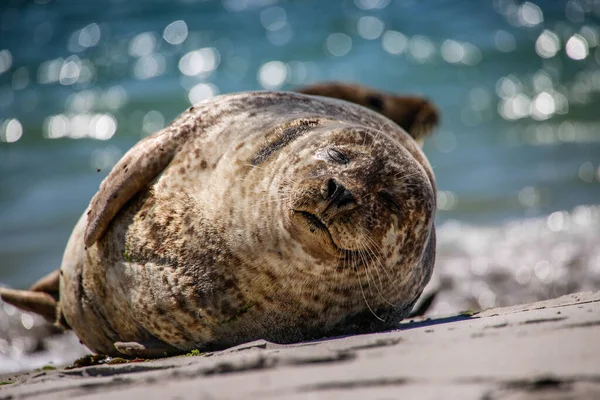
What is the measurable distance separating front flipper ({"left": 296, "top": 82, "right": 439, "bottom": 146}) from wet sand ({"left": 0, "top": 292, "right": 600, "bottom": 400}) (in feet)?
12.4

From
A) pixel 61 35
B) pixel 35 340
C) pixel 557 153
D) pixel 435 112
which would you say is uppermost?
pixel 61 35

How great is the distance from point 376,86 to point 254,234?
480 inches

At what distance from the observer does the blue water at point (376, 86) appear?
29.9 ft

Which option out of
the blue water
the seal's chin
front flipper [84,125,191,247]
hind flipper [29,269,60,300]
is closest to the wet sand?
the seal's chin

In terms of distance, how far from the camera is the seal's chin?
3.70 m

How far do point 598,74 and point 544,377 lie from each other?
14810 millimetres

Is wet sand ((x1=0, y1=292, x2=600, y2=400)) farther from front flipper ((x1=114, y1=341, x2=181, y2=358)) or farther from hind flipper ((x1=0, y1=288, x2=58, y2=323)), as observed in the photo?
hind flipper ((x1=0, y1=288, x2=58, y2=323))

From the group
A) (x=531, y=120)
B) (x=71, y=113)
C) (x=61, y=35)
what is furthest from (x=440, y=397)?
(x=61, y=35)

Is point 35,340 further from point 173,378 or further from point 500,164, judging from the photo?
point 500,164

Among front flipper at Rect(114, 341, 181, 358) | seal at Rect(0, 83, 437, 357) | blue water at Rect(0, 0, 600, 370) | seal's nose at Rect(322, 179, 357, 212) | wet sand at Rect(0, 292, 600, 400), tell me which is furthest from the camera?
blue water at Rect(0, 0, 600, 370)

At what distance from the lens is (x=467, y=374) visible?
2.54 meters

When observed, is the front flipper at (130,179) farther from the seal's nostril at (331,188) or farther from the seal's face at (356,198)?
the seal's nostril at (331,188)

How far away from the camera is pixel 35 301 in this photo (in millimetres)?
5738

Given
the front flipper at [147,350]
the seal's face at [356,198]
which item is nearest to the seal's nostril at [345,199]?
the seal's face at [356,198]
